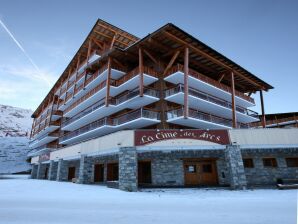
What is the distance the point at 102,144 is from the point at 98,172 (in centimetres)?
625

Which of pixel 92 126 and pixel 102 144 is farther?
pixel 92 126

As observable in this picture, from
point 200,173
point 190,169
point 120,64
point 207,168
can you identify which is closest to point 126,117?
point 120,64

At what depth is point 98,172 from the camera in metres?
23.0

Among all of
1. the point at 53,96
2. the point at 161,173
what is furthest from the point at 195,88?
the point at 53,96

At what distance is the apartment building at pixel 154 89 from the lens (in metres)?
21.7

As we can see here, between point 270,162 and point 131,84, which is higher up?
point 131,84

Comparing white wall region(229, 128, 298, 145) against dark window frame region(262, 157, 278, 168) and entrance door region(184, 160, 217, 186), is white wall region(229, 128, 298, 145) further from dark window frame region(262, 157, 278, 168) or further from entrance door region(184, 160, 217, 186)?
entrance door region(184, 160, 217, 186)

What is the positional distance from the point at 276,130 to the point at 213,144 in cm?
598

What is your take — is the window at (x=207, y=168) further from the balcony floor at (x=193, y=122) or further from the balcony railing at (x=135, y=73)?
the balcony railing at (x=135, y=73)

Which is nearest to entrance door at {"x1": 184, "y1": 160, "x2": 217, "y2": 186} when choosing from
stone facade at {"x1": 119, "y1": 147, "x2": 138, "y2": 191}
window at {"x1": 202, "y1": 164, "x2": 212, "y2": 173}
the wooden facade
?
window at {"x1": 202, "y1": 164, "x2": 212, "y2": 173}

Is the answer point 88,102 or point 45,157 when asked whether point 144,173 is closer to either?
point 88,102

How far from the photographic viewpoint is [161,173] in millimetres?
18062

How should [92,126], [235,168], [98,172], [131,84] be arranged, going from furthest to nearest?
[92,126]
[131,84]
[98,172]
[235,168]

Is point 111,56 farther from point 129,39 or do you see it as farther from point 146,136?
point 146,136
